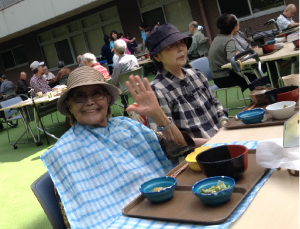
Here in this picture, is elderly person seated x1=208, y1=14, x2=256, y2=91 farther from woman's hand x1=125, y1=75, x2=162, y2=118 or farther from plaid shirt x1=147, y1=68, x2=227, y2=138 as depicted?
woman's hand x1=125, y1=75, x2=162, y2=118

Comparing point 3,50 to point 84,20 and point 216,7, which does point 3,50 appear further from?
point 216,7

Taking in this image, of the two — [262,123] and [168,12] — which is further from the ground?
[168,12]

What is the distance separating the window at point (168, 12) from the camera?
1211 centimetres

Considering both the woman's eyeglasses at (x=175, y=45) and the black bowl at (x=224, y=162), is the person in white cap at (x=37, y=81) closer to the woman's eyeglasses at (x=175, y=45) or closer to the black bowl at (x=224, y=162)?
the woman's eyeglasses at (x=175, y=45)

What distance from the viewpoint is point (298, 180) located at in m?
1.04

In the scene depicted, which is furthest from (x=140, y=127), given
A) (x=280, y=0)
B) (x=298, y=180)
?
(x=280, y=0)

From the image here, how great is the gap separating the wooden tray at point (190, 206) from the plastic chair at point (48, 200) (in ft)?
1.47

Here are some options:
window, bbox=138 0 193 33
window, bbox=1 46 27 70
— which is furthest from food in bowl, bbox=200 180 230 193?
window, bbox=1 46 27 70

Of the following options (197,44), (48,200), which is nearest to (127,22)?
(197,44)

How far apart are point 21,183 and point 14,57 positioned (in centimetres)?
1447

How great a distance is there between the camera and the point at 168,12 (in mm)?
12445

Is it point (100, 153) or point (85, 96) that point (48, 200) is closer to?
point (100, 153)

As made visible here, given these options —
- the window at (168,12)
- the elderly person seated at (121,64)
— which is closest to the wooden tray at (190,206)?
the elderly person seated at (121,64)

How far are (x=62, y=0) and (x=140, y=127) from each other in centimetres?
1236
